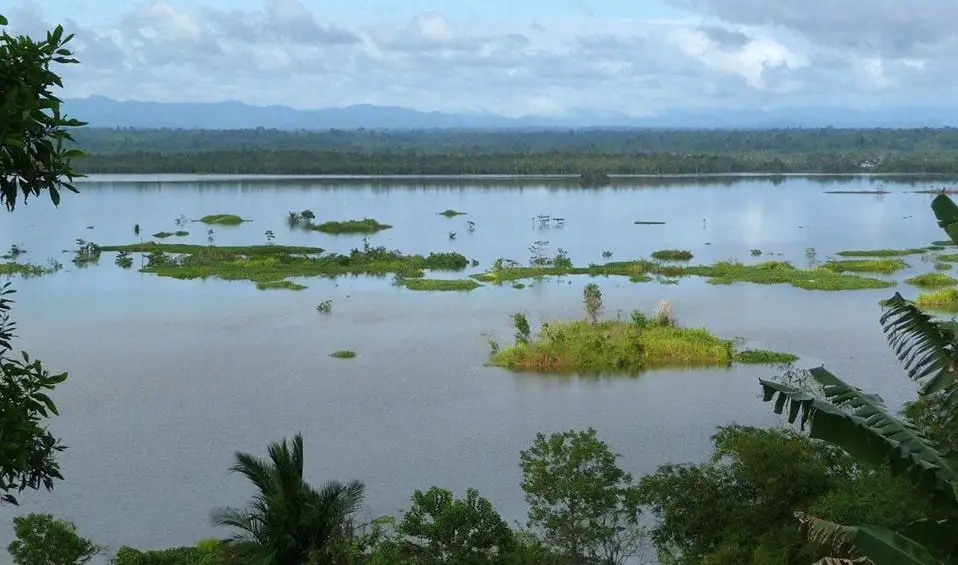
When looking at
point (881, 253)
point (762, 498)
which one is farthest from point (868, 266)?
point (762, 498)

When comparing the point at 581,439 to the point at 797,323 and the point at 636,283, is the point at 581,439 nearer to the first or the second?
the point at 797,323

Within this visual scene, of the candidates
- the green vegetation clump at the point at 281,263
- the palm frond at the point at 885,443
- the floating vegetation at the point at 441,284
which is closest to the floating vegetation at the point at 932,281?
the floating vegetation at the point at 441,284

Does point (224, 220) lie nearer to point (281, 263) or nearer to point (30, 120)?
point (281, 263)

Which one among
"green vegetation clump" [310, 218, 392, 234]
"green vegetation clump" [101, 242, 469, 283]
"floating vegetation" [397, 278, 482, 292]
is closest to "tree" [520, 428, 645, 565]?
"floating vegetation" [397, 278, 482, 292]

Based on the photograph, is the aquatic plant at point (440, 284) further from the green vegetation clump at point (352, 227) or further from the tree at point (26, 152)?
the tree at point (26, 152)

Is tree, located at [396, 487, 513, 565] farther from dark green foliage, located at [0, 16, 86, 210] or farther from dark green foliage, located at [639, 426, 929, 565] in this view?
dark green foliage, located at [0, 16, 86, 210]
